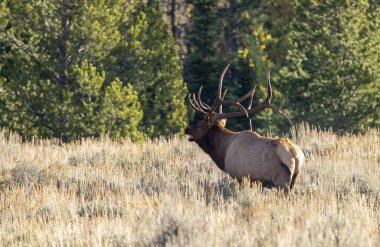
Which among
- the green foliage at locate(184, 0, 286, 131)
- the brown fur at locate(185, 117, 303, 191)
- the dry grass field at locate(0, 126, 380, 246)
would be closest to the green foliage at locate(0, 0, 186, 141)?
the green foliage at locate(184, 0, 286, 131)

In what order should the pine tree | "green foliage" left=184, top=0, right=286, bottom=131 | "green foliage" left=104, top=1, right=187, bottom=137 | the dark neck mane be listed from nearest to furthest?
the dark neck mane < the pine tree < "green foliage" left=104, top=1, right=187, bottom=137 < "green foliage" left=184, top=0, right=286, bottom=131

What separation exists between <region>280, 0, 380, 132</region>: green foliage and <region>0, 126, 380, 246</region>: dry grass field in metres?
13.0

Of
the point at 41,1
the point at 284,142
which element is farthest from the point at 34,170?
the point at 41,1

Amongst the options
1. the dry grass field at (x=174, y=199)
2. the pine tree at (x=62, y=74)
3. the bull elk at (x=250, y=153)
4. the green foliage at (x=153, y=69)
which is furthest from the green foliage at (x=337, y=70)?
the bull elk at (x=250, y=153)

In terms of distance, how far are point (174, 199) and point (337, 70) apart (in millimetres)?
20678

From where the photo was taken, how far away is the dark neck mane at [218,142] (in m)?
11.7

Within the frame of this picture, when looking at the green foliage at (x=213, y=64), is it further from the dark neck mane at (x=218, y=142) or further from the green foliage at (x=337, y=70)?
the dark neck mane at (x=218, y=142)

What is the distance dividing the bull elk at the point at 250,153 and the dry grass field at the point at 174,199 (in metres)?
0.22

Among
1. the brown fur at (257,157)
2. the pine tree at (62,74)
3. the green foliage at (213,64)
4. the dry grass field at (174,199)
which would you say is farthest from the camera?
the green foliage at (213,64)

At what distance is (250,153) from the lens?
1040 cm

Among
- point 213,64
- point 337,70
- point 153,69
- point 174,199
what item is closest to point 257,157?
point 174,199

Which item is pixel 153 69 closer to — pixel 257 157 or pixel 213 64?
pixel 213 64

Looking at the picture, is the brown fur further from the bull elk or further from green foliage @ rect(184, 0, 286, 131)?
green foliage @ rect(184, 0, 286, 131)

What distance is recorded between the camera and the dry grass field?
22.0ft
